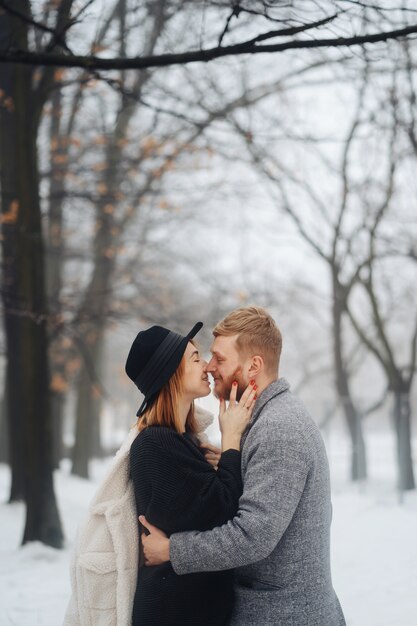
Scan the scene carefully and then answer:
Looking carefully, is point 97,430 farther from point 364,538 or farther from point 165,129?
point 364,538

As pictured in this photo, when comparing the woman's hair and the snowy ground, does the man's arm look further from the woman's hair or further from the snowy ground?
the snowy ground

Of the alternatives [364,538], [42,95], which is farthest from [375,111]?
[364,538]

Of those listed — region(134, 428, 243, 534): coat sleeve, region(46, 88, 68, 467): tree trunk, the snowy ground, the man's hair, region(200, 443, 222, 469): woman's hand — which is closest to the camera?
region(134, 428, 243, 534): coat sleeve

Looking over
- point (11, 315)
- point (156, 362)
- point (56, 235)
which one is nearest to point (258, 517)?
point (156, 362)

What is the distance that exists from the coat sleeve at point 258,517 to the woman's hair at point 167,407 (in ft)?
1.37

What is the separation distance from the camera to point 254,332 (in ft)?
9.46

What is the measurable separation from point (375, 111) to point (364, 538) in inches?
317

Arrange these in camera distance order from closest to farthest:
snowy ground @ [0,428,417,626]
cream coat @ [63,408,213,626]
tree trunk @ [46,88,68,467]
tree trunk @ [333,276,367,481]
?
cream coat @ [63,408,213,626] → snowy ground @ [0,428,417,626] → tree trunk @ [46,88,68,467] → tree trunk @ [333,276,367,481]

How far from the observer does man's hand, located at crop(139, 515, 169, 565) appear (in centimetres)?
265

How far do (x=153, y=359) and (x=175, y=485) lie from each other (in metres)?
0.55

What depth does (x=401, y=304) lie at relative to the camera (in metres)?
23.2

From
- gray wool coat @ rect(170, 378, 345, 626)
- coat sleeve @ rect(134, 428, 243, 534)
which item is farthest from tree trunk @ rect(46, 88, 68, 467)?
gray wool coat @ rect(170, 378, 345, 626)

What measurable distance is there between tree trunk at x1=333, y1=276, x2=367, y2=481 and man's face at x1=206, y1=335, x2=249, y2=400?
11320 mm

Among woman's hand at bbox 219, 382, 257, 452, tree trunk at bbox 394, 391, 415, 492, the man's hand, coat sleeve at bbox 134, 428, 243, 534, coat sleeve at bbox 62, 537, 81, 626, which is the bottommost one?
tree trunk at bbox 394, 391, 415, 492
